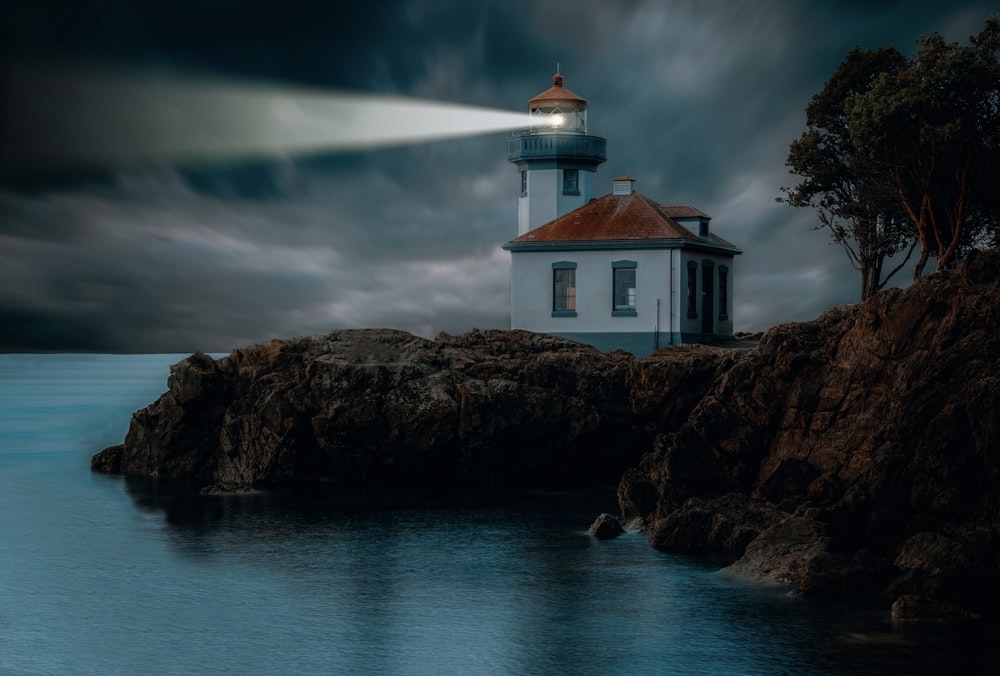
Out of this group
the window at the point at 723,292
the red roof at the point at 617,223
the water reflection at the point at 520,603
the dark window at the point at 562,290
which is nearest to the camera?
the water reflection at the point at 520,603

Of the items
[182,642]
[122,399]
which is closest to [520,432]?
[182,642]

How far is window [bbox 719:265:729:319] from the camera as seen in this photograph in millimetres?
45122

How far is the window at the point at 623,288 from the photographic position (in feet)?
136

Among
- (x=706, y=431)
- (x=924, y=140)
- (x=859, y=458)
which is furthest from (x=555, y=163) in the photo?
(x=859, y=458)

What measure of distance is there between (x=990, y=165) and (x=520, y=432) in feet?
53.9

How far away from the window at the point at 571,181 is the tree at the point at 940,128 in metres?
13.2

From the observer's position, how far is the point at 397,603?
19672 mm

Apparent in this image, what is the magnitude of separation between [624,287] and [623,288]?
5 centimetres

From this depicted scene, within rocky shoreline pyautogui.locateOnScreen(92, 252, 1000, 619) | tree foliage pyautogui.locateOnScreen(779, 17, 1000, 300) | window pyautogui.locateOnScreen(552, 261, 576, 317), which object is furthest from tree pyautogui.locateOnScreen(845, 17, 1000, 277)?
window pyautogui.locateOnScreen(552, 261, 576, 317)

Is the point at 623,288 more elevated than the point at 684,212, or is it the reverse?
the point at 684,212

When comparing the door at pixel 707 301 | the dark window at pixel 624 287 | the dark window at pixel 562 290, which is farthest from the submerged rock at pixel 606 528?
the door at pixel 707 301

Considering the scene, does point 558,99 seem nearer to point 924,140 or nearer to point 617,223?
point 617,223

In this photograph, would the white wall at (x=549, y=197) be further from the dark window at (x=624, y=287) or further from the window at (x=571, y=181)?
the dark window at (x=624, y=287)

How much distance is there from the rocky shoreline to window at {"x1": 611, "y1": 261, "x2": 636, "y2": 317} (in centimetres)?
488
